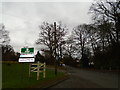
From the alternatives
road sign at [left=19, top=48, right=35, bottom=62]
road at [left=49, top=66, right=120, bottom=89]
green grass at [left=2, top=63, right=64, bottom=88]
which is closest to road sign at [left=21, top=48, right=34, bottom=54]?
road sign at [left=19, top=48, right=35, bottom=62]

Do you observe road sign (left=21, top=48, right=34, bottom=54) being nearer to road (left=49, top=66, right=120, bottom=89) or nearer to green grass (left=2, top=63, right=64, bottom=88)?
green grass (left=2, top=63, right=64, bottom=88)

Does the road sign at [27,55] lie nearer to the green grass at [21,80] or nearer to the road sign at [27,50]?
Answer: the road sign at [27,50]

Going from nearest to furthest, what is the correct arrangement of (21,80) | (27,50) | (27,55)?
(27,55) < (27,50) < (21,80)

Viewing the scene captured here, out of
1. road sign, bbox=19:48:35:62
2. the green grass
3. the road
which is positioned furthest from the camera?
the road

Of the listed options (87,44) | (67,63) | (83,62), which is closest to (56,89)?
(87,44)

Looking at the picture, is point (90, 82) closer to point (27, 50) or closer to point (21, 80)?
point (21, 80)

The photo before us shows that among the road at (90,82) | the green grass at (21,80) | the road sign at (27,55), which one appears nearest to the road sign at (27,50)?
the road sign at (27,55)

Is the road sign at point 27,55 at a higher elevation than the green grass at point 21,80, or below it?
higher

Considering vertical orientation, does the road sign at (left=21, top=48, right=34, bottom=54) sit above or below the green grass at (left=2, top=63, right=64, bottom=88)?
above

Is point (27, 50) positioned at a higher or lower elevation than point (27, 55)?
higher

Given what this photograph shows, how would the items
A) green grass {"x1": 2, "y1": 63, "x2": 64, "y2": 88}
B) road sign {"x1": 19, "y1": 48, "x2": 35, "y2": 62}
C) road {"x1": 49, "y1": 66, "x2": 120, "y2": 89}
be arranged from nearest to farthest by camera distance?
green grass {"x1": 2, "y1": 63, "x2": 64, "y2": 88}
road sign {"x1": 19, "y1": 48, "x2": 35, "y2": 62}
road {"x1": 49, "y1": 66, "x2": 120, "y2": 89}

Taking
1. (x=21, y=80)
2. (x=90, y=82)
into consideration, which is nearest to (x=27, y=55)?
(x=21, y=80)

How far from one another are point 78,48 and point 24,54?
43803mm

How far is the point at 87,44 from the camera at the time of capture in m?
52.5
